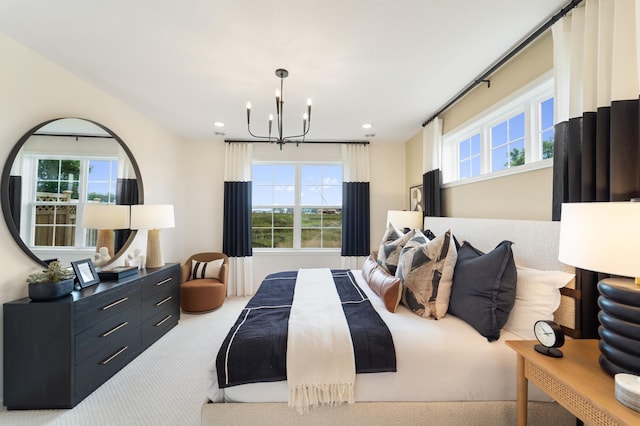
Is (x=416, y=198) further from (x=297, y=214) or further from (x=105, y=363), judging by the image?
(x=105, y=363)

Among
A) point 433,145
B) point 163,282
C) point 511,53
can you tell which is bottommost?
point 163,282

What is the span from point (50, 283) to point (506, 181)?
11.7 ft

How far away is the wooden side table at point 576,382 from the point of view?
0.83 meters

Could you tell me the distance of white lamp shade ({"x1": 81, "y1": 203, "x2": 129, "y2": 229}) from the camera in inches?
95.2

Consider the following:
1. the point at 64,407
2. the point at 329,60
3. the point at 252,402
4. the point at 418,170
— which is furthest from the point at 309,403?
the point at 418,170

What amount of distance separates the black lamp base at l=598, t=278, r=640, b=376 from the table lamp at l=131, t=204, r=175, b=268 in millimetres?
3442

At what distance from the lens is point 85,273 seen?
2.18 metres

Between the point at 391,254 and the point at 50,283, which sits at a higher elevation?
the point at 391,254

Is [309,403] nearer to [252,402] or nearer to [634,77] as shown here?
[252,402]

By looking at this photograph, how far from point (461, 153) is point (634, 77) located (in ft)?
5.86

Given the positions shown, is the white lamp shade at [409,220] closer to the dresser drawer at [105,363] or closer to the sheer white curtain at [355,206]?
the sheer white curtain at [355,206]

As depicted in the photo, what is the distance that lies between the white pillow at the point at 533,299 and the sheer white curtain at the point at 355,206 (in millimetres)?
2749

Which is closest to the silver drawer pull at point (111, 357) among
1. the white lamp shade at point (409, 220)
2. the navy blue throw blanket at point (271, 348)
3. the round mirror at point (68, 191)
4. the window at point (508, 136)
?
the round mirror at point (68, 191)

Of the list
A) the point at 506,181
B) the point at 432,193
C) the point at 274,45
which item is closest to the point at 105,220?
the point at 274,45
